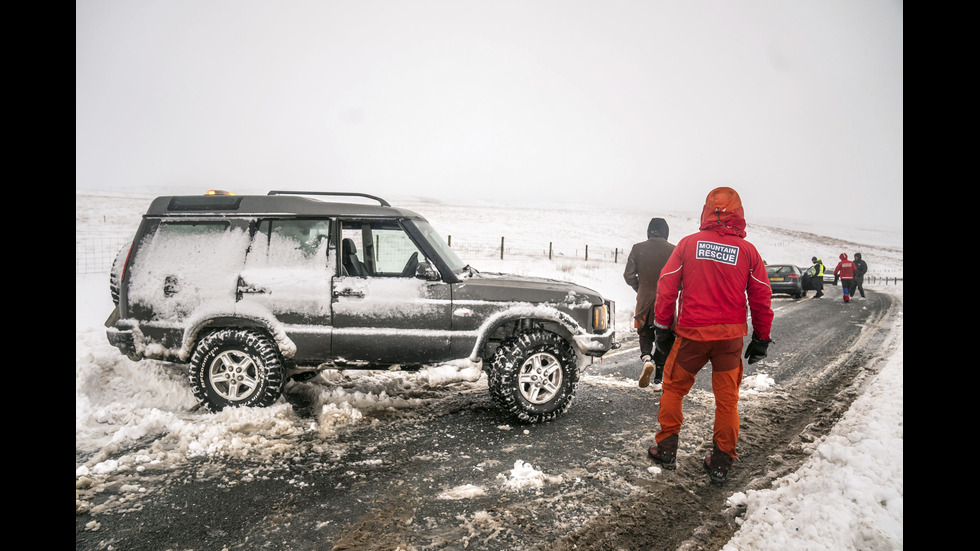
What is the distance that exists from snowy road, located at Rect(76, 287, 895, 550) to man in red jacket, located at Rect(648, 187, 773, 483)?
0.33 m

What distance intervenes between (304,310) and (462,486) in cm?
213

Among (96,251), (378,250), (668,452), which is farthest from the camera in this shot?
(96,251)

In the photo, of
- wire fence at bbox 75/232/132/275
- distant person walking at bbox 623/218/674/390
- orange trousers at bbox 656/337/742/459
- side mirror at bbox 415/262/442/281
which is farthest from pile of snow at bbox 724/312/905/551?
wire fence at bbox 75/232/132/275

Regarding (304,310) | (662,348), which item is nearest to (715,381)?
(662,348)

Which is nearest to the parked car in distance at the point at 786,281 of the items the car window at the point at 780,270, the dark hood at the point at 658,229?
the car window at the point at 780,270

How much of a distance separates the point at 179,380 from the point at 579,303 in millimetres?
4085

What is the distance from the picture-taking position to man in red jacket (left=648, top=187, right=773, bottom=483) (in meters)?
3.17

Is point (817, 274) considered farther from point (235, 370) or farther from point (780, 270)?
point (235, 370)

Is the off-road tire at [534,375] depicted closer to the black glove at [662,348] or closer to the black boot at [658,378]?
the black glove at [662,348]

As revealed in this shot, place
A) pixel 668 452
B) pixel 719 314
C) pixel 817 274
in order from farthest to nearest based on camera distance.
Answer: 1. pixel 817 274
2. pixel 668 452
3. pixel 719 314

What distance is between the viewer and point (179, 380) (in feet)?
15.5

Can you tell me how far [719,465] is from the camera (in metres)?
3.17

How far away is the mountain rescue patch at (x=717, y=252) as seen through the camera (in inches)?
125

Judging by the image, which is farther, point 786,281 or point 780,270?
point 780,270
